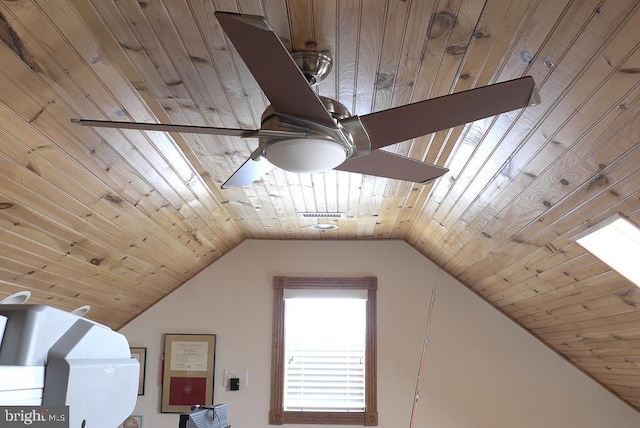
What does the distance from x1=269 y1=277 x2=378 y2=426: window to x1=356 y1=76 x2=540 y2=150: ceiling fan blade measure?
3.15 m

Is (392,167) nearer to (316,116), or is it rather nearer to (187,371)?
(316,116)

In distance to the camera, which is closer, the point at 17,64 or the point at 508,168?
the point at 17,64

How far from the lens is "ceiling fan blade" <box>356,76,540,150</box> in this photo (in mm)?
1501

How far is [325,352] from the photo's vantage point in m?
4.81

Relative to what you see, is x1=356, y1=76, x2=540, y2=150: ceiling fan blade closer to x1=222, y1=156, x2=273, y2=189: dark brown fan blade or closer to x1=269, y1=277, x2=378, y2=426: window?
x1=222, y1=156, x2=273, y2=189: dark brown fan blade

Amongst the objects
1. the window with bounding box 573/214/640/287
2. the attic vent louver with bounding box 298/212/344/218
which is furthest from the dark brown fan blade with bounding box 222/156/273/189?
the attic vent louver with bounding box 298/212/344/218

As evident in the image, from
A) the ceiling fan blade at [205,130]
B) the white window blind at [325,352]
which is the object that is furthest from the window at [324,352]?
the ceiling fan blade at [205,130]

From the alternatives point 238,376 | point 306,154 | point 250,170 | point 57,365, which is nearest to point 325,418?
point 238,376

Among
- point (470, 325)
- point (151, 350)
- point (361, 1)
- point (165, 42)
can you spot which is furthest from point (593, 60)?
point (151, 350)

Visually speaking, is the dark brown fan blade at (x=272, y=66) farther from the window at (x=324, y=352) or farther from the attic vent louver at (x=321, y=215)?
the window at (x=324, y=352)

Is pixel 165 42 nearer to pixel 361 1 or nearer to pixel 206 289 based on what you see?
pixel 361 1

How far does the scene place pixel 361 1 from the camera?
1612 mm

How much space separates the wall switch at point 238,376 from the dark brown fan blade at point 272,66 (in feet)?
11.4

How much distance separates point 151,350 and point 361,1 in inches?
152
